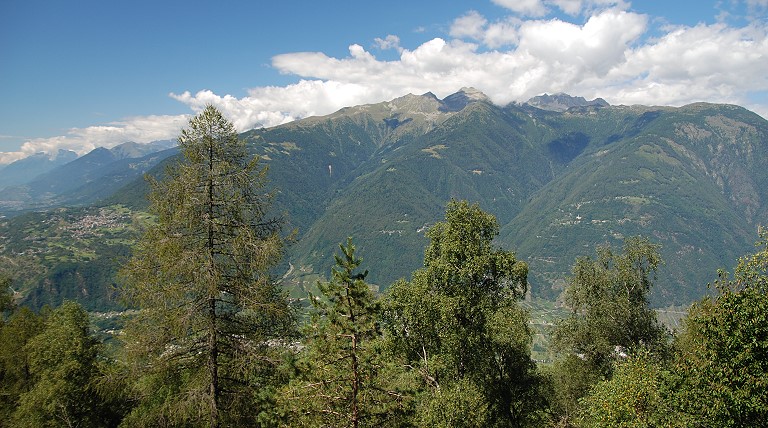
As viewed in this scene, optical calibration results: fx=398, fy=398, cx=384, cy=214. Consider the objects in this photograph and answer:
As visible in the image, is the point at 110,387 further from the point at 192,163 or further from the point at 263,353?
the point at 192,163

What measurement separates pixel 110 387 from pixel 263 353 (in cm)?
655

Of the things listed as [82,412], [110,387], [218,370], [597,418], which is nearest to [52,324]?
[82,412]

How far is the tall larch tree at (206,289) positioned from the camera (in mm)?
15977

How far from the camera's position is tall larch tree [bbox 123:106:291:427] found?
16.0 m

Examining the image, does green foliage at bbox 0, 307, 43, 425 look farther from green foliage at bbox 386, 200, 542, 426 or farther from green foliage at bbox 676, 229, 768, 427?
green foliage at bbox 676, 229, 768, 427

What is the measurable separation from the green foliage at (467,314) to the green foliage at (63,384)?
1699cm

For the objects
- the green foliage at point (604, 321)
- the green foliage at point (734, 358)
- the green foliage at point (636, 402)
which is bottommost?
the green foliage at point (604, 321)

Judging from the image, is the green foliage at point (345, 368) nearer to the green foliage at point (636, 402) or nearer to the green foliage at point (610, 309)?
the green foliage at point (636, 402)

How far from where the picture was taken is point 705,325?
16.3 m

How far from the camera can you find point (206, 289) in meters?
16.2

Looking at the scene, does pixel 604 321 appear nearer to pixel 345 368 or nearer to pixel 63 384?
pixel 345 368

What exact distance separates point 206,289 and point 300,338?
4736 millimetres

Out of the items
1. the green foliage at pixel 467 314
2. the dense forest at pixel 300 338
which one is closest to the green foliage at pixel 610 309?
the green foliage at pixel 467 314

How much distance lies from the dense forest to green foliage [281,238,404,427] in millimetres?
51
